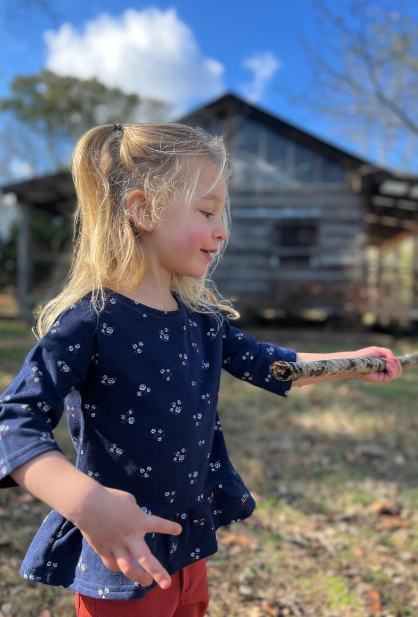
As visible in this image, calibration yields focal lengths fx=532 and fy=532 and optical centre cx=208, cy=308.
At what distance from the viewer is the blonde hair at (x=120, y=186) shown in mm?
1409

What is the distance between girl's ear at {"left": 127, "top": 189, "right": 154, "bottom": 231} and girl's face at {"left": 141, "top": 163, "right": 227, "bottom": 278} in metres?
0.03

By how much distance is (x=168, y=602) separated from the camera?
4.75 ft

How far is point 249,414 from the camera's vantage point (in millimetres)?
5207

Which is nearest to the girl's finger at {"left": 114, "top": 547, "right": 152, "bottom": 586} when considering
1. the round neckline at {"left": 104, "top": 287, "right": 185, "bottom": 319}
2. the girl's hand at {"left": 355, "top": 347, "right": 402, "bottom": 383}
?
the round neckline at {"left": 104, "top": 287, "right": 185, "bottom": 319}

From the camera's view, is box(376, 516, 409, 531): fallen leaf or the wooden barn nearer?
box(376, 516, 409, 531): fallen leaf

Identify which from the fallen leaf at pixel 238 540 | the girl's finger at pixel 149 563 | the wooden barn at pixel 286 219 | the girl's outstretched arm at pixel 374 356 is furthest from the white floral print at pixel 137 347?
the wooden barn at pixel 286 219

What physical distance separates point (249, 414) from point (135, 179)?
4.05 meters

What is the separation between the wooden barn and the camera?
11414mm

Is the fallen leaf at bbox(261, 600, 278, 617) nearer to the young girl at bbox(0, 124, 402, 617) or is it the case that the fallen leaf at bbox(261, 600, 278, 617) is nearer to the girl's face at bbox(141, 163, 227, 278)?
the young girl at bbox(0, 124, 402, 617)

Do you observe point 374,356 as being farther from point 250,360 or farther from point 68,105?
point 68,105

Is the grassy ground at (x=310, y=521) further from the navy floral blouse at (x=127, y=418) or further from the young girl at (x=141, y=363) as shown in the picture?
the navy floral blouse at (x=127, y=418)

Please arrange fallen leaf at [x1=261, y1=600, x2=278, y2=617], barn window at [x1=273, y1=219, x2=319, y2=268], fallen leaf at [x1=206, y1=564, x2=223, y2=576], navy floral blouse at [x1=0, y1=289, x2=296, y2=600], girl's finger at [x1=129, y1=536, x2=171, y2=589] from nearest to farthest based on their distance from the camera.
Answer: girl's finger at [x1=129, y1=536, x2=171, y2=589]
navy floral blouse at [x1=0, y1=289, x2=296, y2=600]
fallen leaf at [x1=261, y1=600, x2=278, y2=617]
fallen leaf at [x1=206, y1=564, x2=223, y2=576]
barn window at [x1=273, y1=219, x2=319, y2=268]

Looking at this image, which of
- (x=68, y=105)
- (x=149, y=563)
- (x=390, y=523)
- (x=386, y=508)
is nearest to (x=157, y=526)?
(x=149, y=563)

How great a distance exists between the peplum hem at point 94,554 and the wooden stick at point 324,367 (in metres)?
0.47
